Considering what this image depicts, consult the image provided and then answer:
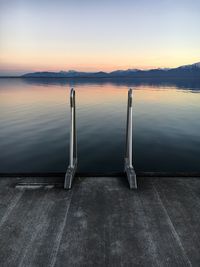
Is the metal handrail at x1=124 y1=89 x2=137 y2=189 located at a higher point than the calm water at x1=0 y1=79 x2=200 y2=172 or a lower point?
higher

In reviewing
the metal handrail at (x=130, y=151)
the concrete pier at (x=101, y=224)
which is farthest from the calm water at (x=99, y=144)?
the concrete pier at (x=101, y=224)

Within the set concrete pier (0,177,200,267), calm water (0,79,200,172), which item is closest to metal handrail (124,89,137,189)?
concrete pier (0,177,200,267)

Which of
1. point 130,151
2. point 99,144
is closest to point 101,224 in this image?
point 130,151

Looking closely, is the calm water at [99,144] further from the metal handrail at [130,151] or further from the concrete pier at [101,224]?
the concrete pier at [101,224]

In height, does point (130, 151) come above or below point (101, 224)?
above

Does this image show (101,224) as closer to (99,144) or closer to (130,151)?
(130,151)

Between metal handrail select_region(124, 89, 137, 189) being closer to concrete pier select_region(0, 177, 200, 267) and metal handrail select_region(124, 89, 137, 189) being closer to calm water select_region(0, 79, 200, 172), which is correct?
concrete pier select_region(0, 177, 200, 267)

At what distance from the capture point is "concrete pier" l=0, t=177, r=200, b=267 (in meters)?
3.38

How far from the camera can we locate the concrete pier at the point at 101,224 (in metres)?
3.38

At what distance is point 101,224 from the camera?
4.06m

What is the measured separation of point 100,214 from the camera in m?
4.34

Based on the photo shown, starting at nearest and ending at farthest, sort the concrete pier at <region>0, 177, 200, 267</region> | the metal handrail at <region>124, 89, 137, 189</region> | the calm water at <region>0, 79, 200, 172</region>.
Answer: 1. the concrete pier at <region>0, 177, 200, 267</region>
2. the metal handrail at <region>124, 89, 137, 189</region>
3. the calm water at <region>0, 79, 200, 172</region>

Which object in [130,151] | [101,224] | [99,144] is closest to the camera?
[101,224]

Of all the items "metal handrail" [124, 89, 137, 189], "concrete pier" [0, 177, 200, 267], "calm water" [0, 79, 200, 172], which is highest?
"metal handrail" [124, 89, 137, 189]
